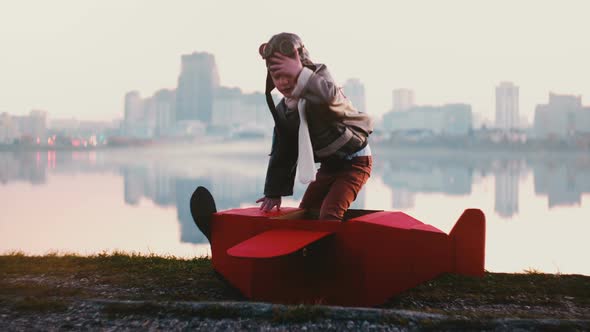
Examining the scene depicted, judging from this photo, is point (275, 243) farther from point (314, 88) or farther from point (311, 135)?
point (314, 88)

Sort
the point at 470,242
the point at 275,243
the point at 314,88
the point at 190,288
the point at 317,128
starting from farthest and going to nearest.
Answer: the point at 190,288, the point at 317,128, the point at 470,242, the point at 314,88, the point at 275,243

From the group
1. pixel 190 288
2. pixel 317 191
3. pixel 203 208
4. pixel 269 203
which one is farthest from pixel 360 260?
pixel 190 288

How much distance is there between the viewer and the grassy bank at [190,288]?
189 inches

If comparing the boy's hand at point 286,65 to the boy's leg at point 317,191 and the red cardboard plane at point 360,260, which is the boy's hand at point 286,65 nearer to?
the boy's leg at point 317,191

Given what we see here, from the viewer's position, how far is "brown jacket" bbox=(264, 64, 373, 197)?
4.39 m

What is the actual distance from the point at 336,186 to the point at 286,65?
42.0 inches

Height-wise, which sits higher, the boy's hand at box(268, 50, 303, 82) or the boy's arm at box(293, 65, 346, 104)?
the boy's hand at box(268, 50, 303, 82)

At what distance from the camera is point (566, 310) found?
4.87m

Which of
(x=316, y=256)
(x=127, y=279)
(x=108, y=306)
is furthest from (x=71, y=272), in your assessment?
(x=316, y=256)

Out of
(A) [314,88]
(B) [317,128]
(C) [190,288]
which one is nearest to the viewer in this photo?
(A) [314,88]

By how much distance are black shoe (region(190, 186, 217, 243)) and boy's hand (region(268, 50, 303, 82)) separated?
127 cm

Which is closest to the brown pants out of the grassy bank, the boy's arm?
the boy's arm

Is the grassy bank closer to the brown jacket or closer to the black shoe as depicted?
the black shoe

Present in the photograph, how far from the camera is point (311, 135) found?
4656 mm
